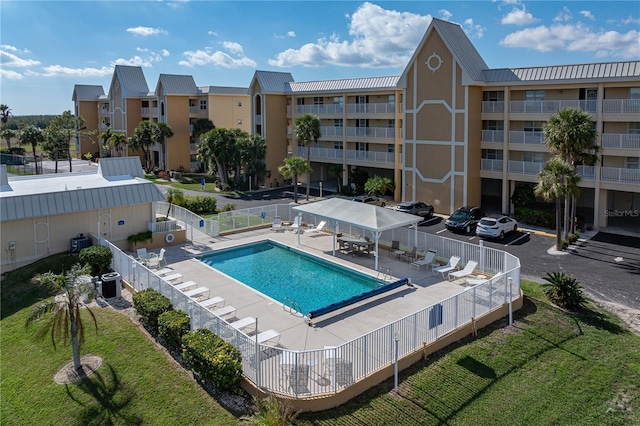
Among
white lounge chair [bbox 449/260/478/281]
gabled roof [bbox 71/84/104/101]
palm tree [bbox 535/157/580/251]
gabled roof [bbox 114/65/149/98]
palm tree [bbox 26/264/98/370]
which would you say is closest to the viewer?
palm tree [bbox 26/264/98/370]

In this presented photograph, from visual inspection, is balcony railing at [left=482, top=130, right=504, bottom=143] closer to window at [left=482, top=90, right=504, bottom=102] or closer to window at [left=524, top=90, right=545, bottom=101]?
window at [left=482, top=90, right=504, bottom=102]

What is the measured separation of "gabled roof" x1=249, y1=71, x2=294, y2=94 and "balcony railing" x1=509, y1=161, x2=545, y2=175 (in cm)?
2582

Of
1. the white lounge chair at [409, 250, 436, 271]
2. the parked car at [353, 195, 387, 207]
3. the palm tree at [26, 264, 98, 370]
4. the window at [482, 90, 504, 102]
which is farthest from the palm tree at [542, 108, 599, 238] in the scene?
the palm tree at [26, 264, 98, 370]

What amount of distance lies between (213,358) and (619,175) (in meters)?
28.6

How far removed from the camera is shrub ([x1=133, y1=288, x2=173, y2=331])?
1792 cm

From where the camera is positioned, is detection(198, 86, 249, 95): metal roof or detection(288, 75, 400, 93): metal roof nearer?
detection(288, 75, 400, 93): metal roof

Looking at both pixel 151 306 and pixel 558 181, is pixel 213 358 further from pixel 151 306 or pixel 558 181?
pixel 558 181

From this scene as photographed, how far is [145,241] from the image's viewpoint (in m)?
28.3

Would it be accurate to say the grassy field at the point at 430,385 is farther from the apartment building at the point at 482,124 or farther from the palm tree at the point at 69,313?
the apartment building at the point at 482,124

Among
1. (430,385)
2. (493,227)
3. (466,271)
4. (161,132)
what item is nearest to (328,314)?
(430,385)

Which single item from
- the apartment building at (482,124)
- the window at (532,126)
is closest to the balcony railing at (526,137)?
the apartment building at (482,124)

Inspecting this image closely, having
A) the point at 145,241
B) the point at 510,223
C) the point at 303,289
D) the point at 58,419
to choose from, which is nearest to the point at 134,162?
the point at 145,241

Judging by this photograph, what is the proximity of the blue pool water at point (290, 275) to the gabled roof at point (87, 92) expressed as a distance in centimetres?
6542

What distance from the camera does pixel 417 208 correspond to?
37.8 metres
